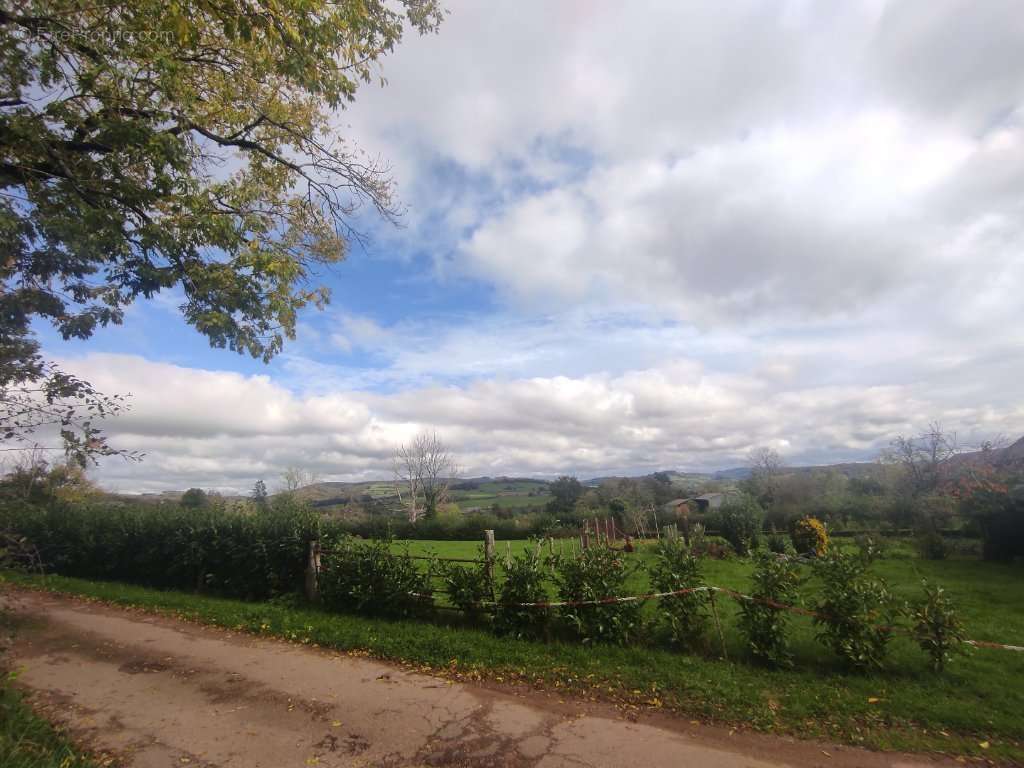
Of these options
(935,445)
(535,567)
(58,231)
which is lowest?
(535,567)

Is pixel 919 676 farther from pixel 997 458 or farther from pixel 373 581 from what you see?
pixel 997 458

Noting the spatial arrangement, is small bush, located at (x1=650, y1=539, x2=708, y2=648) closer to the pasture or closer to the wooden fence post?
the pasture

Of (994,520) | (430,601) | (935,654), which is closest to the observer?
(935,654)

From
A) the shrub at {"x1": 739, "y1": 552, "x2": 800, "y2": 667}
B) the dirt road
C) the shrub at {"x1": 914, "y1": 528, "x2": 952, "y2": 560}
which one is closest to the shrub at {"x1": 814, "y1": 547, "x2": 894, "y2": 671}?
the shrub at {"x1": 739, "y1": 552, "x2": 800, "y2": 667}

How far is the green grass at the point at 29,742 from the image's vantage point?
10.9 ft

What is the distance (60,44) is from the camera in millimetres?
5160

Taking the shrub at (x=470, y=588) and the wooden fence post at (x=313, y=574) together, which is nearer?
the shrub at (x=470, y=588)

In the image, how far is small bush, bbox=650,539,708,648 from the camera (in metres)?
7.03

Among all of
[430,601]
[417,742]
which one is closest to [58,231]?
[417,742]

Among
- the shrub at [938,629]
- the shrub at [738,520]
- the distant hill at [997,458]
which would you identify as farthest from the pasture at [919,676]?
the distant hill at [997,458]

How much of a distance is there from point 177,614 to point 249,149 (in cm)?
843

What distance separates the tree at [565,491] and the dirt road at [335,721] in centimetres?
3851

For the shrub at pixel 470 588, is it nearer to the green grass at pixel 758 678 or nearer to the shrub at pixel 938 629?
the green grass at pixel 758 678

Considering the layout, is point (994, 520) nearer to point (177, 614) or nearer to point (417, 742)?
point (417, 742)
